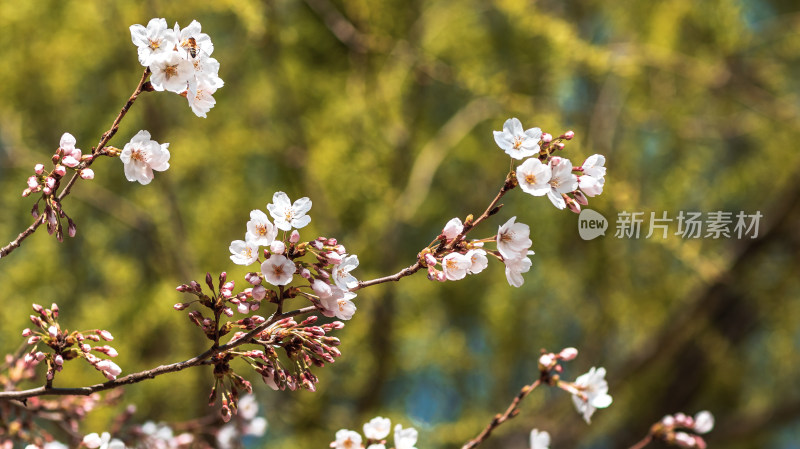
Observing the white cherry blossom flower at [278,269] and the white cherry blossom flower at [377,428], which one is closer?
the white cherry blossom flower at [278,269]

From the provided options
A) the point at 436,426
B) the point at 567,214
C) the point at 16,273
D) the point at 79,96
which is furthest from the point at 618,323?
the point at 79,96

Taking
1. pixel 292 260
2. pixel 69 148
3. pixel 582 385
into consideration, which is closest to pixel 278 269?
pixel 292 260

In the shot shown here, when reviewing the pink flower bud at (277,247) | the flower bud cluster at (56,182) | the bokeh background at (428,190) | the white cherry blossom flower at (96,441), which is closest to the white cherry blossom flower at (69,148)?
the flower bud cluster at (56,182)

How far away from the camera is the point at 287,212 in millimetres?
720

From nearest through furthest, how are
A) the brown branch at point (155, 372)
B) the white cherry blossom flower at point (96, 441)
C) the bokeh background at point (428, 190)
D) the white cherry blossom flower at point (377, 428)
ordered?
the brown branch at point (155, 372)
the white cherry blossom flower at point (96, 441)
the white cherry blossom flower at point (377, 428)
the bokeh background at point (428, 190)

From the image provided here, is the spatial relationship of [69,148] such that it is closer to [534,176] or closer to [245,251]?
[245,251]

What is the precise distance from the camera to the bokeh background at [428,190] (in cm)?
218

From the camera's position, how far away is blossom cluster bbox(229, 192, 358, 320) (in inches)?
27.4

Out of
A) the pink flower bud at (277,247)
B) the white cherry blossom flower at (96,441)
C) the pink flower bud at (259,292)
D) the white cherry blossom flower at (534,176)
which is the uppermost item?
the white cherry blossom flower at (534,176)

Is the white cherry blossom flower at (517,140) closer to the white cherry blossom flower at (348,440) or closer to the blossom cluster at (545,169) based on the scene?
the blossom cluster at (545,169)

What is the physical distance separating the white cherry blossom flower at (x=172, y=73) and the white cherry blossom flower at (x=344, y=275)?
0.23 m

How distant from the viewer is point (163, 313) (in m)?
2.13

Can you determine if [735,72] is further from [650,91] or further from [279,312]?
[279,312]

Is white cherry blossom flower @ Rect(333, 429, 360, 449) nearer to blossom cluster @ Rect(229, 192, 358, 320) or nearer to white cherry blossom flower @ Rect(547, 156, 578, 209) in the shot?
blossom cluster @ Rect(229, 192, 358, 320)
